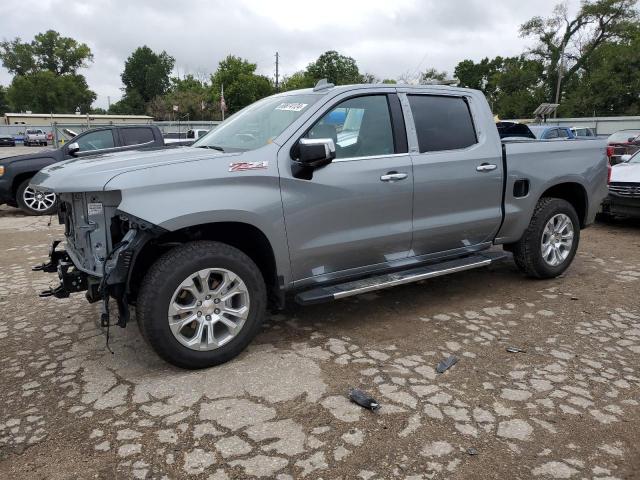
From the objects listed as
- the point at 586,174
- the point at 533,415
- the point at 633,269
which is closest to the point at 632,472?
the point at 533,415

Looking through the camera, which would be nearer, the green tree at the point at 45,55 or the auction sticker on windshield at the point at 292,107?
the auction sticker on windshield at the point at 292,107

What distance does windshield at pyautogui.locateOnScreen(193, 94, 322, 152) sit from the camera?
12.9 ft

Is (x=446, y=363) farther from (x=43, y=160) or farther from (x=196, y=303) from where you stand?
(x=43, y=160)

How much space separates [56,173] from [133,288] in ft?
3.10

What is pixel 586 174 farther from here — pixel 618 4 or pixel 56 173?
pixel 618 4

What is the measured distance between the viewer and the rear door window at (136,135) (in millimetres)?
10547

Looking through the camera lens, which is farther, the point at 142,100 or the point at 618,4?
the point at 142,100

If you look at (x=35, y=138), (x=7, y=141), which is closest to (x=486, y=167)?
(x=35, y=138)

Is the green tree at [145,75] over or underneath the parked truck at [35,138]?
over

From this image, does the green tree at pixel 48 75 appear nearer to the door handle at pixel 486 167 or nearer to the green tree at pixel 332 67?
the green tree at pixel 332 67

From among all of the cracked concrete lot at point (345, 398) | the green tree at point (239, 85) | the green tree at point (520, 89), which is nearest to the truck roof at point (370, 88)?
the cracked concrete lot at point (345, 398)

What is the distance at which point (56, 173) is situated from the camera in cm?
356

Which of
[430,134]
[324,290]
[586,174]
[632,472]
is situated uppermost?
[430,134]

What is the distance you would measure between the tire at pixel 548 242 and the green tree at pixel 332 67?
3303 inches
